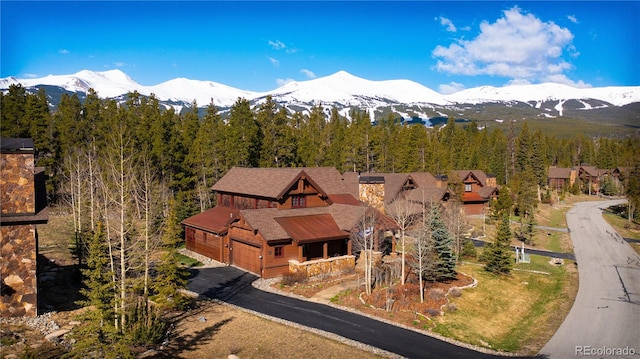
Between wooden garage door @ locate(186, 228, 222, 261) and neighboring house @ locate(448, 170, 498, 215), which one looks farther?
neighboring house @ locate(448, 170, 498, 215)

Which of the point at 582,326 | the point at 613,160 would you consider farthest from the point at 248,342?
the point at 613,160

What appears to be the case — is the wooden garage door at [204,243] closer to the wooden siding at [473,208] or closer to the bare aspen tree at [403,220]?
the bare aspen tree at [403,220]

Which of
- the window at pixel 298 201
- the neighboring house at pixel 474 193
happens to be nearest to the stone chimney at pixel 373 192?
the window at pixel 298 201

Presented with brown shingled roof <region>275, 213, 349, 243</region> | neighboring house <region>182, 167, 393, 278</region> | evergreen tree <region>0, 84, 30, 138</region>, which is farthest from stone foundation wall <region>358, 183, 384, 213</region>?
evergreen tree <region>0, 84, 30, 138</region>

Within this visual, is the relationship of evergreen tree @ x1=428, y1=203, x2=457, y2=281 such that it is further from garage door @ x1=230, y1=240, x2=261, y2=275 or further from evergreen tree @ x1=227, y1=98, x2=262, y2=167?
evergreen tree @ x1=227, y1=98, x2=262, y2=167

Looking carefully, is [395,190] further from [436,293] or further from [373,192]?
[436,293]

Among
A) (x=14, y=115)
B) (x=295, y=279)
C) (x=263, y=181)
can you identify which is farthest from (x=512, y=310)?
(x=14, y=115)

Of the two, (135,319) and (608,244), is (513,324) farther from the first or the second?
(608,244)
